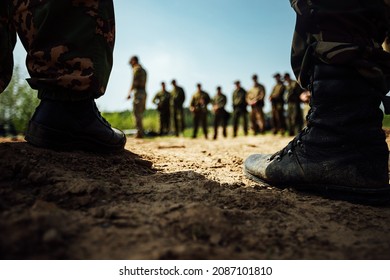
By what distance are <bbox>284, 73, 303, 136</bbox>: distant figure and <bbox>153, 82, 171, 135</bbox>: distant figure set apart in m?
4.90

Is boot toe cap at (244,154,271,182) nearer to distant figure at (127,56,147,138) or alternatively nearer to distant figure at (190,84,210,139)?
distant figure at (127,56,147,138)

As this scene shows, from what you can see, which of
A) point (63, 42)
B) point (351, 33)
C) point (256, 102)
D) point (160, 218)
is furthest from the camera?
point (256, 102)

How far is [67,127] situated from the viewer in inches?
48.5

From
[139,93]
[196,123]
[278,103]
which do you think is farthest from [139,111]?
[278,103]

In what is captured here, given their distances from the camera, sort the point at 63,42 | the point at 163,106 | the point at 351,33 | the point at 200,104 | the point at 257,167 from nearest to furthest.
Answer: the point at 351,33
the point at 63,42
the point at 257,167
the point at 200,104
the point at 163,106

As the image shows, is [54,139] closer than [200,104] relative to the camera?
Yes

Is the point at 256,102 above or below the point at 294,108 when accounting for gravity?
above

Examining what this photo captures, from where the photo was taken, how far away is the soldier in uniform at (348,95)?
97cm

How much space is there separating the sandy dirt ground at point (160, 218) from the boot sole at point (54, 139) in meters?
0.09

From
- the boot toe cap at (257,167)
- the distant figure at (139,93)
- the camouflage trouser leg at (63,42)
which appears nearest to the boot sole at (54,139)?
the camouflage trouser leg at (63,42)

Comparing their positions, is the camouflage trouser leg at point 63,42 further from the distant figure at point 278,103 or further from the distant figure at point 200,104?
the distant figure at point 278,103

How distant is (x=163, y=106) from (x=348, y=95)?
409 inches

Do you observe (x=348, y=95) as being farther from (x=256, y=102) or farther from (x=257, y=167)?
(x=256, y=102)

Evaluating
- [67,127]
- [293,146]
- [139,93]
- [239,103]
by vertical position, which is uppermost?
[139,93]
